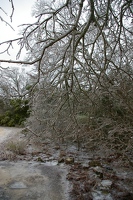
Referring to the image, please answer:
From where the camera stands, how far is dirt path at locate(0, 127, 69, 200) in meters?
6.17

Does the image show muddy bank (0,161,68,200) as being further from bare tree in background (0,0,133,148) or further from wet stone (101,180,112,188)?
bare tree in background (0,0,133,148)

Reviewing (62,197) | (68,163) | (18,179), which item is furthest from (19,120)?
(62,197)

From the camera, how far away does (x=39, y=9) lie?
904 centimetres

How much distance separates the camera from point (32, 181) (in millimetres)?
7109

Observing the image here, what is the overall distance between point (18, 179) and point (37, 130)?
5.32 ft

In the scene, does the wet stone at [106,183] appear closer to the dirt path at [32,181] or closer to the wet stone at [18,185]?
the dirt path at [32,181]

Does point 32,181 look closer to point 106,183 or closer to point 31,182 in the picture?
point 31,182

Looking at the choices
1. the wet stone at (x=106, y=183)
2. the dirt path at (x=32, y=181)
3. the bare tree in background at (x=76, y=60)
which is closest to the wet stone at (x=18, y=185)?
the dirt path at (x=32, y=181)

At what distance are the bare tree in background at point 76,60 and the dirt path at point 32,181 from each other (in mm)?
1708

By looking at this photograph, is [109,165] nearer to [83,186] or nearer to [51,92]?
[83,186]

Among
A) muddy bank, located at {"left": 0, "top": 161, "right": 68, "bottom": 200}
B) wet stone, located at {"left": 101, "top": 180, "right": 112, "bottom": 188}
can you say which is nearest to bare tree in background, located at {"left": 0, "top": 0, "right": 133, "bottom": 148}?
muddy bank, located at {"left": 0, "top": 161, "right": 68, "bottom": 200}

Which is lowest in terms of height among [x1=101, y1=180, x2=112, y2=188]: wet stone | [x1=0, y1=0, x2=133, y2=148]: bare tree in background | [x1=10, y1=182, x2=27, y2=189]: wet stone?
[x1=10, y1=182, x2=27, y2=189]: wet stone

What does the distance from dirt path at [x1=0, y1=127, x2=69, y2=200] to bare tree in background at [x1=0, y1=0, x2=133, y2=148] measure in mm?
1708

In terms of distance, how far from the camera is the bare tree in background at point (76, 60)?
4621 millimetres
